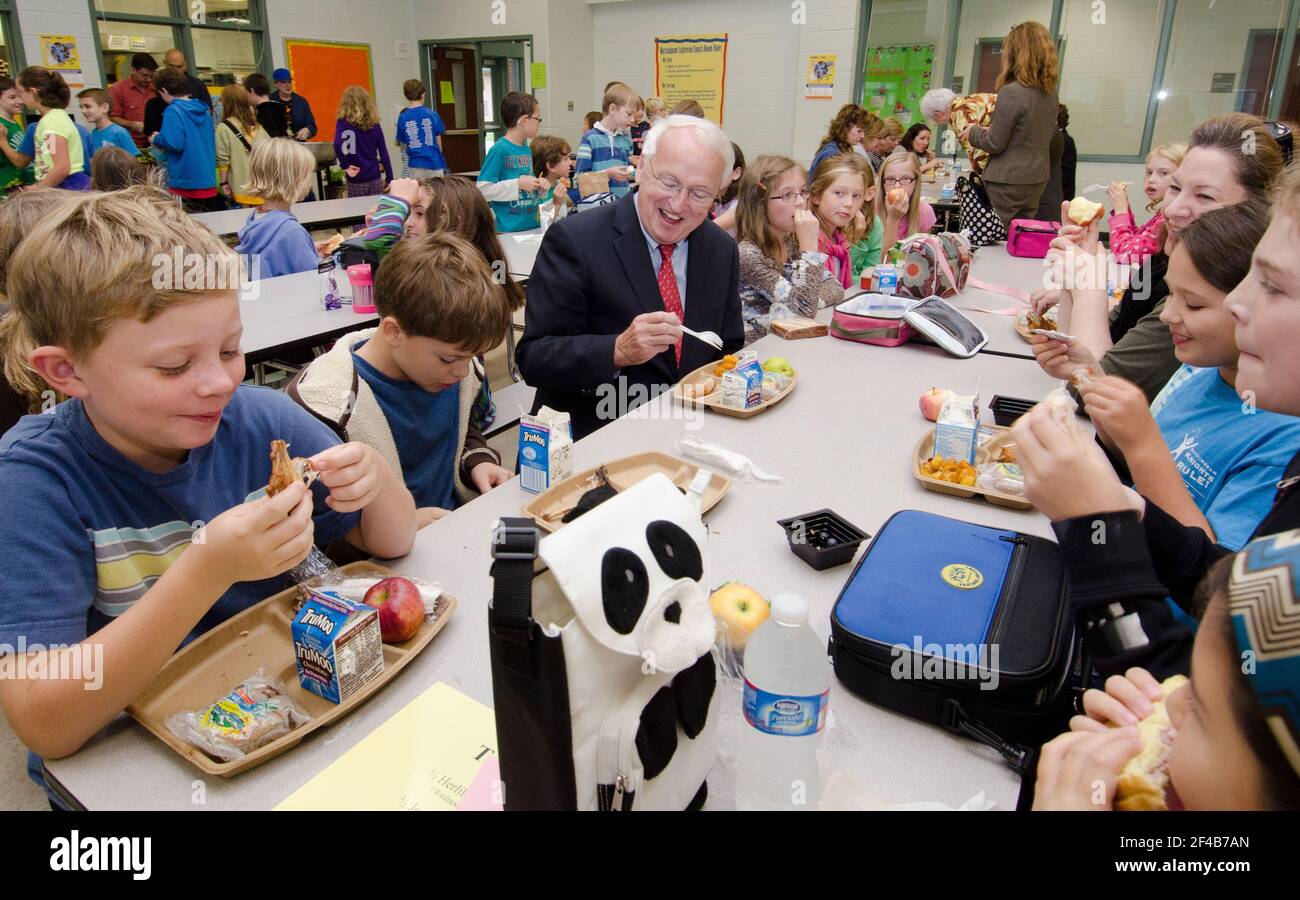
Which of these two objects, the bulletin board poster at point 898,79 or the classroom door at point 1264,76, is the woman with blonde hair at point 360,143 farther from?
the classroom door at point 1264,76

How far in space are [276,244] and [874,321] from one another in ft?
9.53

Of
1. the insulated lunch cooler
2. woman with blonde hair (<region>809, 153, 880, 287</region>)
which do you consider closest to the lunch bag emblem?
the insulated lunch cooler

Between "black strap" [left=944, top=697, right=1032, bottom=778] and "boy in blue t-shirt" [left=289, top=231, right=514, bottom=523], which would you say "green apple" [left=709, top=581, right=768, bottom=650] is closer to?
"black strap" [left=944, top=697, right=1032, bottom=778]

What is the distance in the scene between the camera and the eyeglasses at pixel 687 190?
2311mm

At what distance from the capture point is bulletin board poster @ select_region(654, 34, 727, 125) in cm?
931

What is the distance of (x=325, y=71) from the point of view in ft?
31.9

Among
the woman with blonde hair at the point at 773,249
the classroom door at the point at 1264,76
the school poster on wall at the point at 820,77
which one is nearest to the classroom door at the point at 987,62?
the school poster on wall at the point at 820,77

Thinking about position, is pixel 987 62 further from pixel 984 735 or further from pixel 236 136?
pixel 984 735

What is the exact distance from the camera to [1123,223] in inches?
155

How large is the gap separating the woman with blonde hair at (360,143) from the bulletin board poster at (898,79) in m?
5.30

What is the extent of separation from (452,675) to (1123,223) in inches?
163

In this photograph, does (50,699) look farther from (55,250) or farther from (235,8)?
(235,8)

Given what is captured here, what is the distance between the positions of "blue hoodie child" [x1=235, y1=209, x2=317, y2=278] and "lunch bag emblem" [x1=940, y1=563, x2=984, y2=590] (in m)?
3.67
